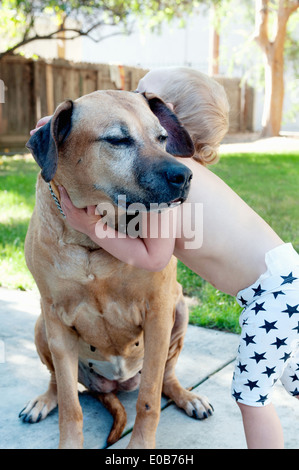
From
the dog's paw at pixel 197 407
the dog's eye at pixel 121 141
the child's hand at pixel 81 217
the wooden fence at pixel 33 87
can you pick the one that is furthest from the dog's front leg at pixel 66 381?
the wooden fence at pixel 33 87

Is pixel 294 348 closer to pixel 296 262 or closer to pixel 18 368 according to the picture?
pixel 296 262

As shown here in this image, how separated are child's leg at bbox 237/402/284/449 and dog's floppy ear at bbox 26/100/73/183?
4.18 ft

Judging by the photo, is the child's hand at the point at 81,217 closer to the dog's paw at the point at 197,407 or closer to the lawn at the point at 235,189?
the dog's paw at the point at 197,407

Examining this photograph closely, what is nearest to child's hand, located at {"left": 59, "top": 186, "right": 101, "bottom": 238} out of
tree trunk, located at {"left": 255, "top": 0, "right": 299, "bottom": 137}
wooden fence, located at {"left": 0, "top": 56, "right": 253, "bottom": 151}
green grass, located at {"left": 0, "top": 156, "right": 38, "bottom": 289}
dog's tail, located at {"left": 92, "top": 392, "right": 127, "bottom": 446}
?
dog's tail, located at {"left": 92, "top": 392, "right": 127, "bottom": 446}

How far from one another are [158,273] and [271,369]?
63 centimetres

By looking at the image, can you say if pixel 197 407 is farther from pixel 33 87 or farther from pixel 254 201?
pixel 33 87

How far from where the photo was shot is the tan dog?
221 centimetres

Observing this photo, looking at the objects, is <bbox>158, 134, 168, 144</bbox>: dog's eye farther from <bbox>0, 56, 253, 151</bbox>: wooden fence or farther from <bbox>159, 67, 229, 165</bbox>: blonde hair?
<bbox>0, 56, 253, 151</bbox>: wooden fence

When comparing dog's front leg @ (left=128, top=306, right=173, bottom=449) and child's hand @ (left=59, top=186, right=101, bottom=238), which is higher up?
child's hand @ (left=59, top=186, right=101, bottom=238)

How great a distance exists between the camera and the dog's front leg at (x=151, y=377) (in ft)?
7.95

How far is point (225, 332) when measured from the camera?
12.1ft

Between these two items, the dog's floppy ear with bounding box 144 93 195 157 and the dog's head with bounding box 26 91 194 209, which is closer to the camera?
the dog's head with bounding box 26 91 194 209

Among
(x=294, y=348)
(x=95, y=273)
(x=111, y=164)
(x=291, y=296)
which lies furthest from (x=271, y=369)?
(x=111, y=164)

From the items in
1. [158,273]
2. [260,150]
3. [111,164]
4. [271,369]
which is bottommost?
[260,150]
